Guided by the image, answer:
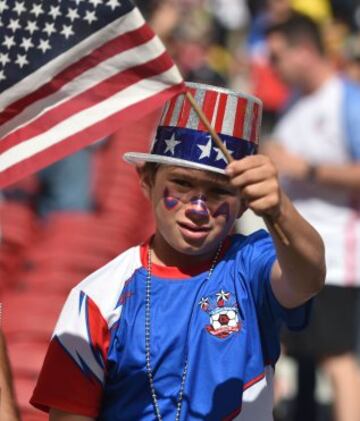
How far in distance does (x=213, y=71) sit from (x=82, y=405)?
7445 millimetres

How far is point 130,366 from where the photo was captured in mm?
3629

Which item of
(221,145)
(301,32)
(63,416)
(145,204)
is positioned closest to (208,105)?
(221,145)

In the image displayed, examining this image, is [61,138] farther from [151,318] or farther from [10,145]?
[151,318]

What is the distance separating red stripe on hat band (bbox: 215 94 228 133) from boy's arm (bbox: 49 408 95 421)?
89cm

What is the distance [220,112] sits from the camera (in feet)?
12.0

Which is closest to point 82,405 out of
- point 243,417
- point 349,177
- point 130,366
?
point 130,366

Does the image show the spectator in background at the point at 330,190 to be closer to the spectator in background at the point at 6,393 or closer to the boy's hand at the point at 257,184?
the spectator in background at the point at 6,393

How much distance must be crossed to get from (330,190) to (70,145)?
274 centimetres

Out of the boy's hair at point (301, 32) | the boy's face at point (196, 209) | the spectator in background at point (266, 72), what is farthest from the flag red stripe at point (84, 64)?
the spectator in background at point (266, 72)

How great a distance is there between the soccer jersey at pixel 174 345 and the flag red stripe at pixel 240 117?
0.35 meters

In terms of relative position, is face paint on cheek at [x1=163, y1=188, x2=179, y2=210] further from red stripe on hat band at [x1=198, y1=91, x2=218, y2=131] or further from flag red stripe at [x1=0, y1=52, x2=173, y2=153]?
flag red stripe at [x1=0, y1=52, x2=173, y2=153]

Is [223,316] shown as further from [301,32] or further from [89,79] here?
[301,32]

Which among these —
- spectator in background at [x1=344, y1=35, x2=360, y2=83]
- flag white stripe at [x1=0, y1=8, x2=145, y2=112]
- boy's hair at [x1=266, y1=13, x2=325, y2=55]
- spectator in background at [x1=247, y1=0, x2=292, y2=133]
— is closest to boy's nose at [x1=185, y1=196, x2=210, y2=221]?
flag white stripe at [x1=0, y1=8, x2=145, y2=112]

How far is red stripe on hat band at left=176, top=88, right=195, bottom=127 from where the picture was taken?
146 inches
